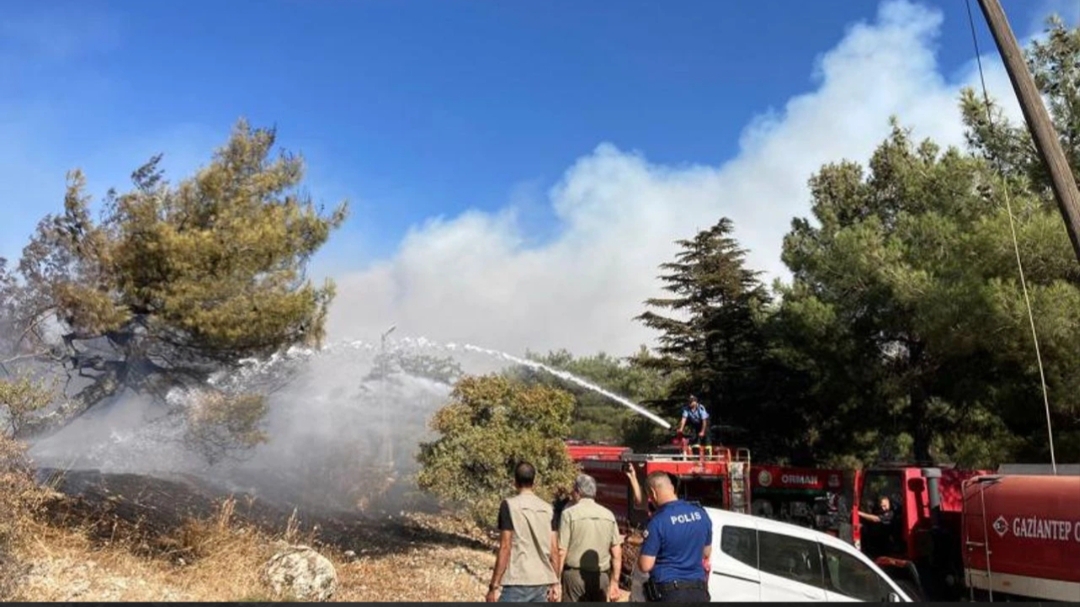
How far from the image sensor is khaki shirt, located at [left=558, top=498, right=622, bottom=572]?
6.30 metres

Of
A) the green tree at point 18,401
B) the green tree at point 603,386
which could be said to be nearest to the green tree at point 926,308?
the green tree at point 18,401

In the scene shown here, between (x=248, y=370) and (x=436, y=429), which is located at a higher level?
(x=248, y=370)

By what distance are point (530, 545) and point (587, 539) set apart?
31.9 inches

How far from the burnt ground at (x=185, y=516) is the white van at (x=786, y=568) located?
661 cm

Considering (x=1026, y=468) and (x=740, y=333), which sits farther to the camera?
(x=740, y=333)

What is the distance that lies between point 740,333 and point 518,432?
1972cm

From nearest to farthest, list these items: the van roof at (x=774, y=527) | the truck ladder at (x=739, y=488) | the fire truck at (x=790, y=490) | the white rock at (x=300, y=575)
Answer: the van roof at (x=774, y=527) → the white rock at (x=300, y=575) → the truck ladder at (x=739, y=488) → the fire truck at (x=790, y=490)

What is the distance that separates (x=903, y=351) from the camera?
68.3ft

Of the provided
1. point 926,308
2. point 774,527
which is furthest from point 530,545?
point 926,308

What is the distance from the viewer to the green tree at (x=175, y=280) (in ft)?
42.0

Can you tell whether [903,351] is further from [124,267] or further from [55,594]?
[55,594]

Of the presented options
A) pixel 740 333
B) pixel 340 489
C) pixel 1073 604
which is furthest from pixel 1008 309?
pixel 740 333

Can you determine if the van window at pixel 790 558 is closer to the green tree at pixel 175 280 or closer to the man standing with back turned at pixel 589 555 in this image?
the man standing with back turned at pixel 589 555

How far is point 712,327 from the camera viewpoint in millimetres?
32781
